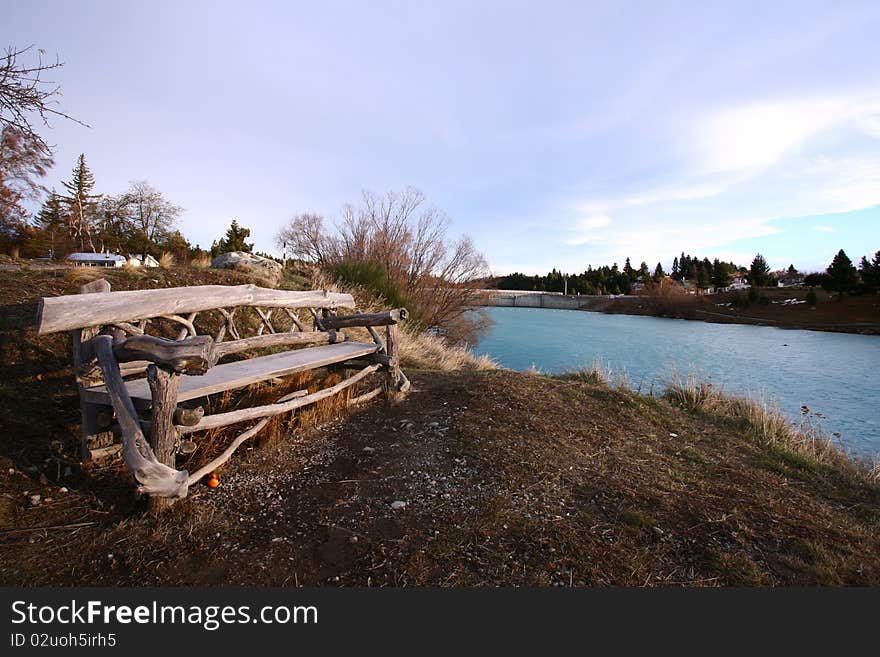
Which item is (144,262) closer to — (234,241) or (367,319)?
(367,319)

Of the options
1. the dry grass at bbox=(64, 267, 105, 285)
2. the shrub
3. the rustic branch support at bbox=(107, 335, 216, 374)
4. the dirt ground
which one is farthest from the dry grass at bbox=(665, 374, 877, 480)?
the shrub

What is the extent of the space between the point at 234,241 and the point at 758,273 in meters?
44.8

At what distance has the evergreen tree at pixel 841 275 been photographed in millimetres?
23108

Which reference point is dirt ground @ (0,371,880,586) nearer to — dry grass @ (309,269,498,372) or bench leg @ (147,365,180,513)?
bench leg @ (147,365,180,513)

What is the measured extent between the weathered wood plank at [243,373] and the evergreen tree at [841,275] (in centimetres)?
3060

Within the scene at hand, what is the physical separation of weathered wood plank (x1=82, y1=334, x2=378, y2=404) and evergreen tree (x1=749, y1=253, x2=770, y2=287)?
43275 mm

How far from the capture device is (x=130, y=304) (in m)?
2.30

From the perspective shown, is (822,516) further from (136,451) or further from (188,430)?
(136,451)

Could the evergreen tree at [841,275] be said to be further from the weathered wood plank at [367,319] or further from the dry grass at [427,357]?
the weathered wood plank at [367,319]

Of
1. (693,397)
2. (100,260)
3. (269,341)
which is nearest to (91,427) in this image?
(269,341)

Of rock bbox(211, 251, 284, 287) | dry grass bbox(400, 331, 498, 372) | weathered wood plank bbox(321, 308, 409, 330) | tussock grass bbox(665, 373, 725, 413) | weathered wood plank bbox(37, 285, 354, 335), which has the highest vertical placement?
rock bbox(211, 251, 284, 287)

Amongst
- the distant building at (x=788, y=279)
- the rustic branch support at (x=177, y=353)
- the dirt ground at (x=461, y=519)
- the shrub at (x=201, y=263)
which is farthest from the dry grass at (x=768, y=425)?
the distant building at (x=788, y=279)

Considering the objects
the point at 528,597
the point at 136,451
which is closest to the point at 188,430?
the point at 136,451

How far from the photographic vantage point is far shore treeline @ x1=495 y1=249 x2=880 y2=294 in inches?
923
